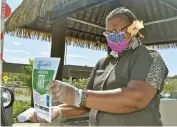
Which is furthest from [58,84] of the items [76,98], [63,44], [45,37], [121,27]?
[45,37]

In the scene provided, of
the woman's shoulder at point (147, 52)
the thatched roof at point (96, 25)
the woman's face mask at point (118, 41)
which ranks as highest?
the thatched roof at point (96, 25)

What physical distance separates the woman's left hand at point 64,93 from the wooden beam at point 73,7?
102 inches

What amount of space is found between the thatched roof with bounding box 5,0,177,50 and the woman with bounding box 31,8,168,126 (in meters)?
2.78

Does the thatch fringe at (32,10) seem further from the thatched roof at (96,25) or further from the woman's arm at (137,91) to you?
the woman's arm at (137,91)

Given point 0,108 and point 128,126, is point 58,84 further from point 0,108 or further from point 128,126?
point 128,126

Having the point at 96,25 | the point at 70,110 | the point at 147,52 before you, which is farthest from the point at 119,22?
the point at 96,25

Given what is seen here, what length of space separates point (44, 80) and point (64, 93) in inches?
5.4

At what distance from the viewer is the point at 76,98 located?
108cm

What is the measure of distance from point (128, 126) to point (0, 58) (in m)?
0.65

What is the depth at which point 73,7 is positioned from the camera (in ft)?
12.2

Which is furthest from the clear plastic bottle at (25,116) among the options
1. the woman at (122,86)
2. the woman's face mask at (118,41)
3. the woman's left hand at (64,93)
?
the woman's face mask at (118,41)

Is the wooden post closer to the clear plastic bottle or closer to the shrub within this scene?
the shrub

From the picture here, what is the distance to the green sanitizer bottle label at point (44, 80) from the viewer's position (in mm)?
893

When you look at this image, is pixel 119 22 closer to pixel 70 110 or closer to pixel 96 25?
pixel 70 110
